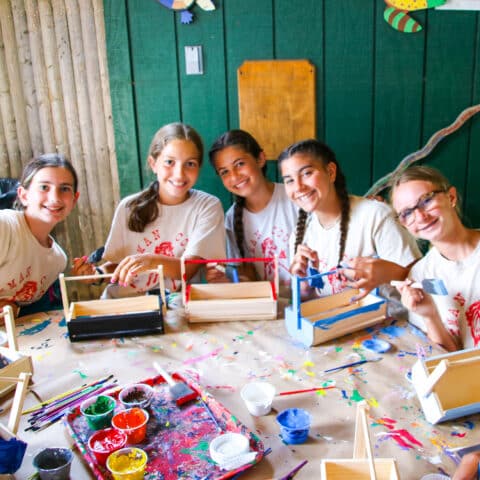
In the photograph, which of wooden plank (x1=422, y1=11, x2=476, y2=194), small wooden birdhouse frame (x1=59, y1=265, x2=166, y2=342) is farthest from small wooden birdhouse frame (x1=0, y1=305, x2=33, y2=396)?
wooden plank (x1=422, y1=11, x2=476, y2=194)

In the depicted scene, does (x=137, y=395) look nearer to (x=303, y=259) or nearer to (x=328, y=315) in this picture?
(x=328, y=315)

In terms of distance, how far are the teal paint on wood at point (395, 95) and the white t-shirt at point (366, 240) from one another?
28.0 inches

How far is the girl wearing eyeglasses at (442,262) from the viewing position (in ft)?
4.71

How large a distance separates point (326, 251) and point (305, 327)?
57cm

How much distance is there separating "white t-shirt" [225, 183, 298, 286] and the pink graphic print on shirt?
857 mm

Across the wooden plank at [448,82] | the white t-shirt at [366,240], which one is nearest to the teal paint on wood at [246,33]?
the wooden plank at [448,82]

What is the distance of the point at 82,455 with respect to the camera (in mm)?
988

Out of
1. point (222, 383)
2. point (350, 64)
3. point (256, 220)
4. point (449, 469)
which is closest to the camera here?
point (449, 469)

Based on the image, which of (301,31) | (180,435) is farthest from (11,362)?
(301,31)

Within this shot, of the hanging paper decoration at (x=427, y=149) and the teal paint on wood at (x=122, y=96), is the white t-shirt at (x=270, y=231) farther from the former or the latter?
the teal paint on wood at (x=122, y=96)

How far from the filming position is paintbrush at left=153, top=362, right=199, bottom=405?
3.76 feet

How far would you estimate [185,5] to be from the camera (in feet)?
7.61

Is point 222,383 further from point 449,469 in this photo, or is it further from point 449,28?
point 449,28

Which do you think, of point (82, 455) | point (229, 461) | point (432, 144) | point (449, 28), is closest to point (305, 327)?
point (229, 461)
